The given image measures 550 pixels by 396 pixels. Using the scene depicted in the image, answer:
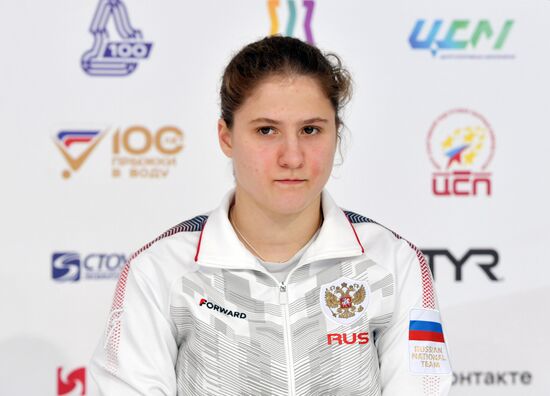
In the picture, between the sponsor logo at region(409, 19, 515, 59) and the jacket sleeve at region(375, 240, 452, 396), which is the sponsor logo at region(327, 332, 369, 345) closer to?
the jacket sleeve at region(375, 240, 452, 396)

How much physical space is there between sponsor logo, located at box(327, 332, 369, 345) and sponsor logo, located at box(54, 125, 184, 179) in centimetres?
122

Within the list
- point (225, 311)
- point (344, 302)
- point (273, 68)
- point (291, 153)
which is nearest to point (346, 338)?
point (344, 302)

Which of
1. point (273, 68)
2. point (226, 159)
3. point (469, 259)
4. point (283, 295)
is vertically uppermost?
point (273, 68)

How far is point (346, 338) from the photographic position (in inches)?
64.9

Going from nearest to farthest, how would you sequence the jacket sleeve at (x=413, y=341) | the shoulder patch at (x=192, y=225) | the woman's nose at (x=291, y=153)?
1. the woman's nose at (x=291, y=153)
2. the jacket sleeve at (x=413, y=341)
3. the shoulder patch at (x=192, y=225)

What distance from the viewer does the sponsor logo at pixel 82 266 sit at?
2715 millimetres

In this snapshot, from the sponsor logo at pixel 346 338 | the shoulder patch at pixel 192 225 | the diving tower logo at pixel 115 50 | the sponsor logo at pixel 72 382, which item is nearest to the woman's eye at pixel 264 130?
the shoulder patch at pixel 192 225

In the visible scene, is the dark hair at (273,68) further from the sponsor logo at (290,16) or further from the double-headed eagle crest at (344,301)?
the sponsor logo at (290,16)

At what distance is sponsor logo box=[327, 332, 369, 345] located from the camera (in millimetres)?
1643

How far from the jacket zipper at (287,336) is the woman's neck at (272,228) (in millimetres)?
82

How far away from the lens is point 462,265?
2.75 metres

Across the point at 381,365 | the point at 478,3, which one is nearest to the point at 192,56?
the point at 478,3

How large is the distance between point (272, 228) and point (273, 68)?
0.31 meters

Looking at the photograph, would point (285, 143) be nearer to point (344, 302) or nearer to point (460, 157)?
point (344, 302)
